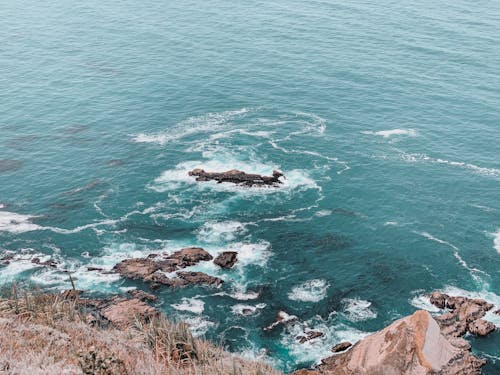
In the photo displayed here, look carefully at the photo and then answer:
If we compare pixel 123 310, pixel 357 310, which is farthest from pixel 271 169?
pixel 123 310

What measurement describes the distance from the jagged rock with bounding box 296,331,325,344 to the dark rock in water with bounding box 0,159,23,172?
80.8 meters

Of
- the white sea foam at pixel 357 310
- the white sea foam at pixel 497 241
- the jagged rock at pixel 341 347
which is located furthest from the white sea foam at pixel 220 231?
the white sea foam at pixel 497 241

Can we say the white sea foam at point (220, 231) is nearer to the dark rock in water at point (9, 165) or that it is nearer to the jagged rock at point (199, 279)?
the jagged rock at point (199, 279)

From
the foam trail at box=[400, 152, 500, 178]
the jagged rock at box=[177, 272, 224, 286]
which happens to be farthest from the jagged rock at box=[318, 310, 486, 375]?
the foam trail at box=[400, 152, 500, 178]

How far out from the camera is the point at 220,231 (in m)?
95.8

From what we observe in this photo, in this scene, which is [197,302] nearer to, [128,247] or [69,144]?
[128,247]

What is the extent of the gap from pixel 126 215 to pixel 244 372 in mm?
76630

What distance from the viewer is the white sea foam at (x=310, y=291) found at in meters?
80.4

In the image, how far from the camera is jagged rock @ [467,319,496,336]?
73438mm

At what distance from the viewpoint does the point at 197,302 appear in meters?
80.9

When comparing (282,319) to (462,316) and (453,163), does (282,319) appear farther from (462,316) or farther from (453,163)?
(453,163)

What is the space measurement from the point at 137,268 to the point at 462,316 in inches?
2108

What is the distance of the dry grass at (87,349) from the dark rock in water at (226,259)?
48.4m

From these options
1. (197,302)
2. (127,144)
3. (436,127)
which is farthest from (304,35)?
(197,302)
